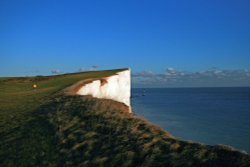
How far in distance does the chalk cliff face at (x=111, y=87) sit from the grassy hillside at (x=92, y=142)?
10328 mm

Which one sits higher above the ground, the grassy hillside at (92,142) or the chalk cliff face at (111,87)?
the chalk cliff face at (111,87)

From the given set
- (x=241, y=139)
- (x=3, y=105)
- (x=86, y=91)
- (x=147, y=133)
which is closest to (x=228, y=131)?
(x=241, y=139)

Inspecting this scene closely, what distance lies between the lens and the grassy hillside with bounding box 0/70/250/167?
13.0 meters

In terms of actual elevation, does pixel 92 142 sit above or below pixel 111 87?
below

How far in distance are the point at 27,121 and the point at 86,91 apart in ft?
41.5

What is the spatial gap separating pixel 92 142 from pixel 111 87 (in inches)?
1062

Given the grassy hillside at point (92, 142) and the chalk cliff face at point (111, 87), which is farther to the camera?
the chalk cliff face at point (111, 87)

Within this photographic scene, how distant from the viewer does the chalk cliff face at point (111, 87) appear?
115ft

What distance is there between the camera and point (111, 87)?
43.2 m

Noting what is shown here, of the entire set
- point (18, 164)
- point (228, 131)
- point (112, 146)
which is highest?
point (112, 146)

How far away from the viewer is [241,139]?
5141cm

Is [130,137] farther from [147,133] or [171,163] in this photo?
[171,163]

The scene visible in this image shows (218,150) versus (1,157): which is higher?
(218,150)

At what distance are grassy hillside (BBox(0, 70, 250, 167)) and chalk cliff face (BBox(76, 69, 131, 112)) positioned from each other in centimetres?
1033
